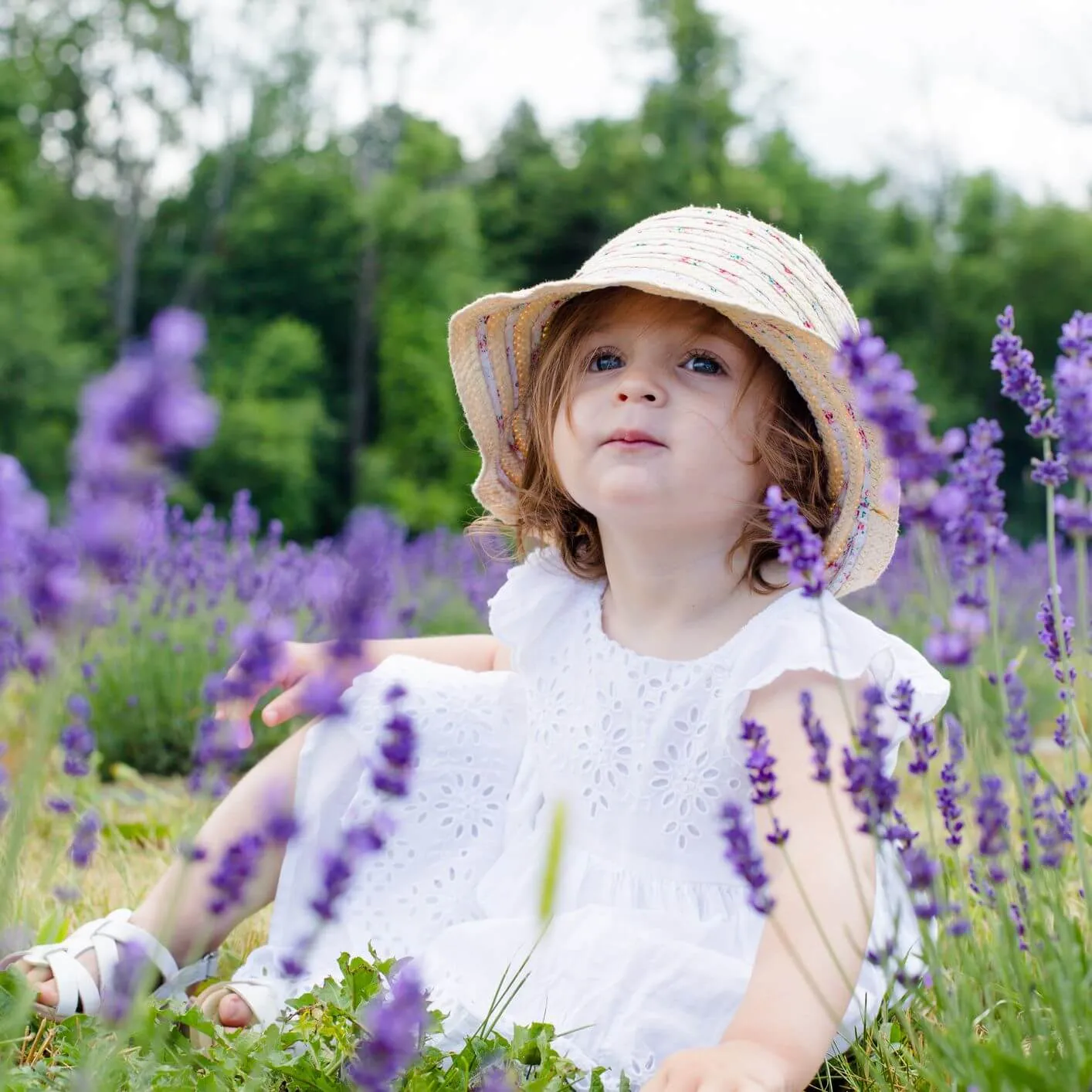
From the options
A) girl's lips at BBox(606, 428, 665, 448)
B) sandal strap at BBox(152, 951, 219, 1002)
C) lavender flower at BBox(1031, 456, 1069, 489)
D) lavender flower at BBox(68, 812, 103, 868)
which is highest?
girl's lips at BBox(606, 428, 665, 448)

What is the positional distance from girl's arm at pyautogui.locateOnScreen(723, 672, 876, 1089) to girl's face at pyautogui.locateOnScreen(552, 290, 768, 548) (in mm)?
300

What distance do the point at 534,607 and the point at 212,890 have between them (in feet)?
2.34

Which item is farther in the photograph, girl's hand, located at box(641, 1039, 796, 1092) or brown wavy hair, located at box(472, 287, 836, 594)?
brown wavy hair, located at box(472, 287, 836, 594)

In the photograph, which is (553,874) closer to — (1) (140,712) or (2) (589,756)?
(2) (589,756)

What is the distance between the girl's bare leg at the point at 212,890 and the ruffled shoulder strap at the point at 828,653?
67 centimetres

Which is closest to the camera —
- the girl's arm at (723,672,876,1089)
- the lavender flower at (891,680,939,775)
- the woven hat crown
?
the lavender flower at (891,680,939,775)

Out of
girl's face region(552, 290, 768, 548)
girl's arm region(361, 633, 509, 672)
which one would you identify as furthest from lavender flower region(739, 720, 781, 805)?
girl's arm region(361, 633, 509, 672)

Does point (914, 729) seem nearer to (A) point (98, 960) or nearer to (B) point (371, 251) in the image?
(A) point (98, 960)

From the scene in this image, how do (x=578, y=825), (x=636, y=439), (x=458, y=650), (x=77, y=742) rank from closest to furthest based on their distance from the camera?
(x=77, y=742), (x=636, y=439), (x=578, y=825), (x=458, y=650)

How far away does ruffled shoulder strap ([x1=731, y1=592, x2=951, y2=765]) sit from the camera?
5.77 feet

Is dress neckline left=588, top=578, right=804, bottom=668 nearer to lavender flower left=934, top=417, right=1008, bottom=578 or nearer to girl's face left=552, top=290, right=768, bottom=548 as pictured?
girl's face left=552, top=290, right=768, bottom=548

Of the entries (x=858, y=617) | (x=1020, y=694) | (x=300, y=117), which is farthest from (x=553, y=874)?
(x=300, y=117)

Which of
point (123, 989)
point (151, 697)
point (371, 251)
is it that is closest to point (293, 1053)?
point (123, 989)

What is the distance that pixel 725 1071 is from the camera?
1.30 meters
